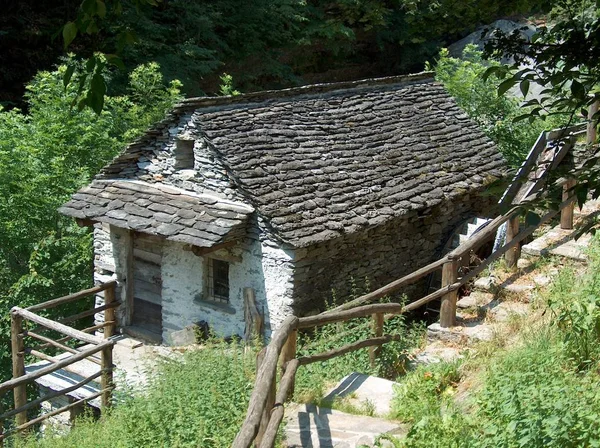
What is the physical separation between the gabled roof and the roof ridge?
0.06 ft

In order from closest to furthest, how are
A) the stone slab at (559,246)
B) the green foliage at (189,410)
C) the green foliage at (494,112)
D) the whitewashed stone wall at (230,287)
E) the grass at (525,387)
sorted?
the grass at (525,387), the green foliage at (189,410), the stone slab at (559,246), the whitewashed stone wall at (230,287), the green foliage at (494,112)

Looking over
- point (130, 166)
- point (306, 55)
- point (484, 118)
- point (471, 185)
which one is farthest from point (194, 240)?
point (306, 55)

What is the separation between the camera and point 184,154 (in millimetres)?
11039

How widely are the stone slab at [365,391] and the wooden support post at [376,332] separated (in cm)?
65

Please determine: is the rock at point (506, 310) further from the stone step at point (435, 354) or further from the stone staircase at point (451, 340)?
the stone step at point (435, 354)

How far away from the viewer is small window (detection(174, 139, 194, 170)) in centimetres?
1095

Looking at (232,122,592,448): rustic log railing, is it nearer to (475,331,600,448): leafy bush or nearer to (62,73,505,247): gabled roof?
(475,331,600,448): leafy bush

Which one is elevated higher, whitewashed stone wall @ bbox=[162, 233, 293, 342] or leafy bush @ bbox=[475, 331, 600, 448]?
whitewashed stone wall @ bbox=[162, 233, 293, 342]

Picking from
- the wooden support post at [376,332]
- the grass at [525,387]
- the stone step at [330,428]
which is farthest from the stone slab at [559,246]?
the stone step at [330,428]

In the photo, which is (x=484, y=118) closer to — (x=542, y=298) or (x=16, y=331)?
(x=542, y=298)

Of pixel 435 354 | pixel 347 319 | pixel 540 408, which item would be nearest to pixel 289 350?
pixel 347 319

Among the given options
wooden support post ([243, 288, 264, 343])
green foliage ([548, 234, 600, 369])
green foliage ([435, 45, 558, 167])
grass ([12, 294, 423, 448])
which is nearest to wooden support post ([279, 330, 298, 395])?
grass ([12, 294, 423, 448])

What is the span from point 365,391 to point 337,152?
19.6ft

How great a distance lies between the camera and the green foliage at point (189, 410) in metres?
5.33
